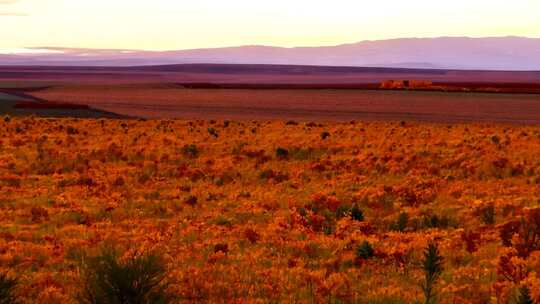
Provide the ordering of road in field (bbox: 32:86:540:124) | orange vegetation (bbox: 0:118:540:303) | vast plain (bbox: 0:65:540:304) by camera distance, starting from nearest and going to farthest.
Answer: vast plain (bbox: 0:65:540:304), orange vegetation (bbox: 0:118:540:303), road in field (bbox: 32:86:540:124)

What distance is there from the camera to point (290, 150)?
2452 centimetres

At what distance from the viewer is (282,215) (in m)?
13.1

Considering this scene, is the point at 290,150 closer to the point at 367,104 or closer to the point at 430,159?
the point at 430,159

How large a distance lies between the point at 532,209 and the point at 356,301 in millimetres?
5842

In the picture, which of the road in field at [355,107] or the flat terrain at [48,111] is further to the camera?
the road in field at [355,107]

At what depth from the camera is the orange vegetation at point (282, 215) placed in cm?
852

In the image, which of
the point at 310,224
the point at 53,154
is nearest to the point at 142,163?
the point at 53,154

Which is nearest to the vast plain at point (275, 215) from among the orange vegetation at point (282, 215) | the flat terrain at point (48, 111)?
the orange vegetation at point (282, 215)

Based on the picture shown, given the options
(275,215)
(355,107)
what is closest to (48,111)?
(355,107)

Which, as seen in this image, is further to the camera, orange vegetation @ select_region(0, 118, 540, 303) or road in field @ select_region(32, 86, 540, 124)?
road in field @ select_region(32, 86, 540, 124)

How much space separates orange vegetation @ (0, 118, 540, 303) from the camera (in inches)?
335

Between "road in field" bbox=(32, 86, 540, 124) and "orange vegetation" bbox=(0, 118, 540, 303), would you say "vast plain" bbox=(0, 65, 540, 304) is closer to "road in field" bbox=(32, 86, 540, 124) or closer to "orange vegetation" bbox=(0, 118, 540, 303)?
"orange vegetation" bbox=(0, 118, 540, 303)

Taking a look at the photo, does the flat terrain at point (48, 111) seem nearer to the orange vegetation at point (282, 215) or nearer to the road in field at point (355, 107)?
the road in field at point (355, 107)

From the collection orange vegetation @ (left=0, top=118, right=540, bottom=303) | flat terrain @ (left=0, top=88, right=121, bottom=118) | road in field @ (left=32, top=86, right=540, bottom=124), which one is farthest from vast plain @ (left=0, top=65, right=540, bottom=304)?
flat terrain @ (left=0, top=88, right=121, bottom=118)
